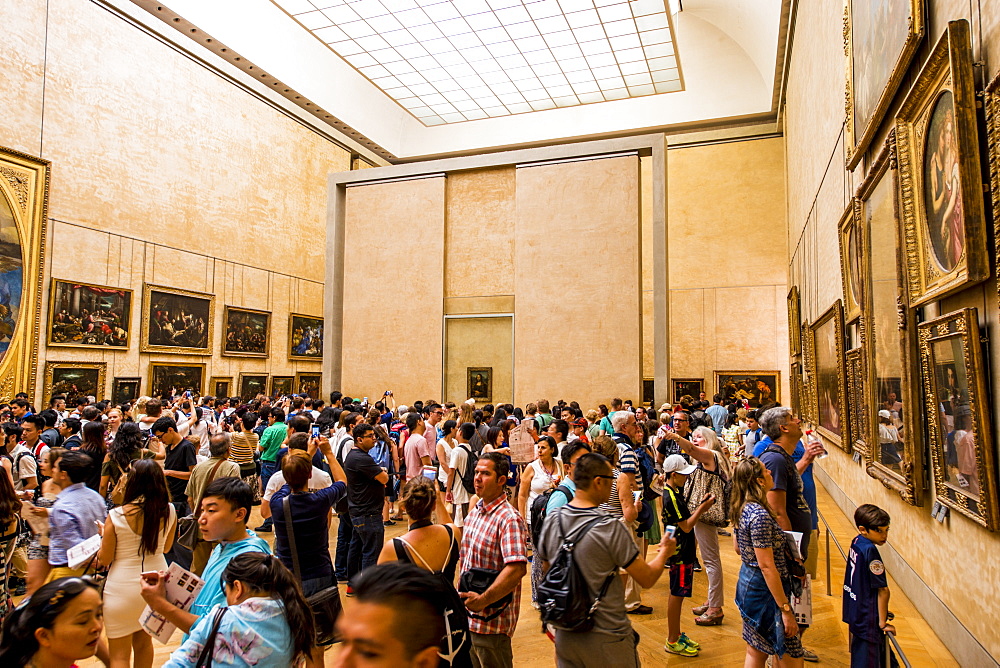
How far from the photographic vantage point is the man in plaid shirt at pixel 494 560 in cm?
339

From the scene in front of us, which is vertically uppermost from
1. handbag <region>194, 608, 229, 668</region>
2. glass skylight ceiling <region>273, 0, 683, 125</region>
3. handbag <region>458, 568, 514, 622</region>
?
glass skylight ceiling <region>273, 0, 683, 125</region>

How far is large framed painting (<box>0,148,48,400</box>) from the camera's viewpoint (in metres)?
15.8

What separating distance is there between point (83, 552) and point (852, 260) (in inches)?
327

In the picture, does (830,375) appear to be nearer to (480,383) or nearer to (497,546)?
(497,546)

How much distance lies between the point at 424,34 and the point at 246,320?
11.5m

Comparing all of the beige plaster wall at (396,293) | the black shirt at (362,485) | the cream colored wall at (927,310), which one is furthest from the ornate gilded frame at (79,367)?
the cream colored wall at (927,310)

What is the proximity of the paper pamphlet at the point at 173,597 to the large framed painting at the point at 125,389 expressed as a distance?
17.5m

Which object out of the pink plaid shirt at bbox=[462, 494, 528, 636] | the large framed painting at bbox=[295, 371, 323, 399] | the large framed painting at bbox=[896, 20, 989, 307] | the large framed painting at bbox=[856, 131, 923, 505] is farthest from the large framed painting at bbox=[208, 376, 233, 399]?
the large framed painting at bbox=[896, 20, 989, 307]

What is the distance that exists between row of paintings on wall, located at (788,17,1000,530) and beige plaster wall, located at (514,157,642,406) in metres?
8.34

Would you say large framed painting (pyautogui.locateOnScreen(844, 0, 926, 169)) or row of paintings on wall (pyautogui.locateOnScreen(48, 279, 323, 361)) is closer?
large framed painting (pyautogui.locateOnScreen(844, 0, 926, 169))


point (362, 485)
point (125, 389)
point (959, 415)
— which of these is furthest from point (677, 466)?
point (125, 389)

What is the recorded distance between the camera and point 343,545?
7.44 meters

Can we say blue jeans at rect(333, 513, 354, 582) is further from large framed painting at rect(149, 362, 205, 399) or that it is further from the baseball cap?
large framed painting at rect(149, 362, 205, 399)

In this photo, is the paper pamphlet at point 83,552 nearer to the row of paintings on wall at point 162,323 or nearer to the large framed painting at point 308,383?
the row of paintings on wall at point 162,323
